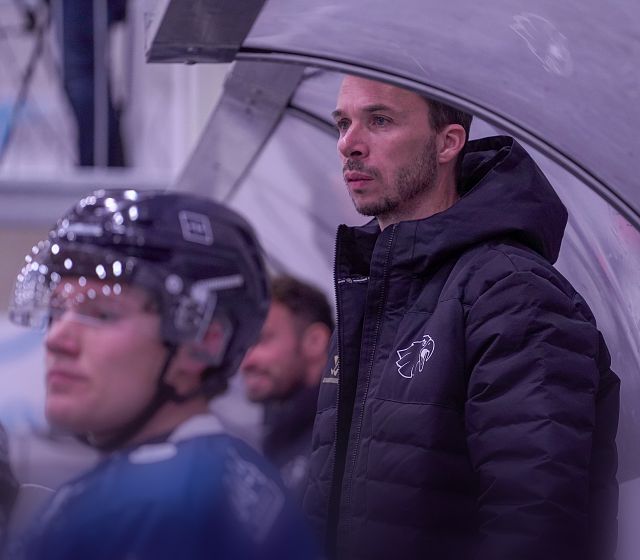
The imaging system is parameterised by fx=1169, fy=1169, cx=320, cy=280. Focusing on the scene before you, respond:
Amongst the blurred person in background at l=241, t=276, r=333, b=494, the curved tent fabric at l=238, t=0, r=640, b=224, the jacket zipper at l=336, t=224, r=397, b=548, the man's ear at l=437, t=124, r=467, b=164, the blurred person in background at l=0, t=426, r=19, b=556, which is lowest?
the blurred person in background at l=241, t=276, r=333, b=494

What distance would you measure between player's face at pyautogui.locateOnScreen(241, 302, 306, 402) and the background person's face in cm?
187

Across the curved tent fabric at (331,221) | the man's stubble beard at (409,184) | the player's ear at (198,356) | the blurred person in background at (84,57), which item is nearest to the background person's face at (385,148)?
the man's stubble beard at (409,184)

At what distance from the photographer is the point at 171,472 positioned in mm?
1154

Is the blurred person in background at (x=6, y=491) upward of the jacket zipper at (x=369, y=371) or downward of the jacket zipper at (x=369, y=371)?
downward

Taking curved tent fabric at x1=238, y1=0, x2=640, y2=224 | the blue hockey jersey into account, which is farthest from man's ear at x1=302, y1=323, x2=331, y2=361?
the blue hockey jersey

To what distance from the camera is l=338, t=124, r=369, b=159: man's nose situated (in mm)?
2061

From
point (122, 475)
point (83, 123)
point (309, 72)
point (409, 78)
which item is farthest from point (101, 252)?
point (83, 123)

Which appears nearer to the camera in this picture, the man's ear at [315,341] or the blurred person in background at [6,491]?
the blurred person in background at [6,491]

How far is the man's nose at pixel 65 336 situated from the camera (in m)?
1.34

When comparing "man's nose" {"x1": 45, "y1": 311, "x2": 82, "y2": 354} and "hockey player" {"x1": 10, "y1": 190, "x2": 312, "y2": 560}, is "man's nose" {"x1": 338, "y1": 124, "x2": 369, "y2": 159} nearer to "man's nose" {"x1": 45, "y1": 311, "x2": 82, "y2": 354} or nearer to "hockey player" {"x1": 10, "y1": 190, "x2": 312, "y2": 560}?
"hockey player" {"x1": 10, "y1": 190, "x2": 312, "y2": 560}

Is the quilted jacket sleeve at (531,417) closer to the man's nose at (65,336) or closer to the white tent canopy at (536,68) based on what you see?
the white tent canopy at (536,68)

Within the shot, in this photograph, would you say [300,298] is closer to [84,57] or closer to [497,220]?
[497,220]

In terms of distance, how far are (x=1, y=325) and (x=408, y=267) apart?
11.2 ft

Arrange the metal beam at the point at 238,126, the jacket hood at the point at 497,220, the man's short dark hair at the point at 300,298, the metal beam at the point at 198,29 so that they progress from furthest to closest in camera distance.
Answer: the man's short dark hair at the point at 300,298, the metal beam at the point at 238,126, the jacket hood at the point at 497,220, the metal beam at the point at 198,29
